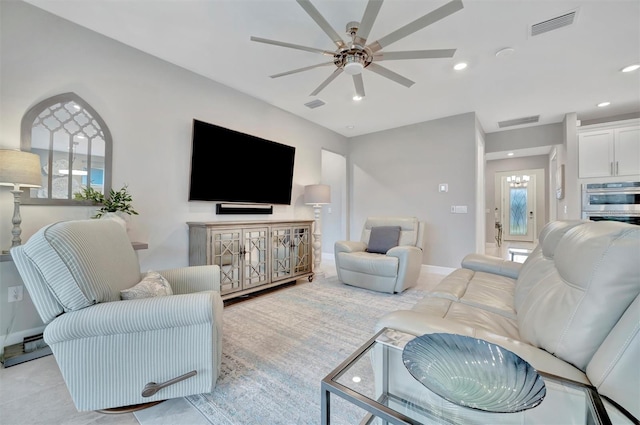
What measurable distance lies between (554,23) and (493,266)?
210cm

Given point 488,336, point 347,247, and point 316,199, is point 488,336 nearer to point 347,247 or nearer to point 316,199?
point 347,247

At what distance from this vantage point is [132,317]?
1.22m

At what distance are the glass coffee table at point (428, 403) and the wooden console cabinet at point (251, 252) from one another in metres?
2.18

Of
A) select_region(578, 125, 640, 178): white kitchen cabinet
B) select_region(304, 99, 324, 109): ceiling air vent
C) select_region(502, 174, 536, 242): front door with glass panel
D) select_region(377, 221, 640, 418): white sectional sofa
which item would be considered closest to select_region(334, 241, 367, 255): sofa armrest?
select_region(304, 99, 324, 109): ceiling air vent

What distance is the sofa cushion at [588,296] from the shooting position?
0.82 metres

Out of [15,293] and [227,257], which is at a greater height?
[227,257]

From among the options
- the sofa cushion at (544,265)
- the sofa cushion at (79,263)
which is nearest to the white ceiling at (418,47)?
the sofa cushion at (544,265)

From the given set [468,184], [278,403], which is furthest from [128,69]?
[468,184]

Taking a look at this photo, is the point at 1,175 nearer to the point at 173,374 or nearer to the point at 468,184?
the point at 173,374

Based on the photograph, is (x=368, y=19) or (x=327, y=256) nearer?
(x=368, y=19)

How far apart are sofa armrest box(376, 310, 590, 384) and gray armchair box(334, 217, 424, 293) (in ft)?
6.80

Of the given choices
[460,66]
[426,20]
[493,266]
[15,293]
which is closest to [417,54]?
[426,20]

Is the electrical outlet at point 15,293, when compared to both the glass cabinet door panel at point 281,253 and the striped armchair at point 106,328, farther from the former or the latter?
the glass cabinet door panel at point 281,253

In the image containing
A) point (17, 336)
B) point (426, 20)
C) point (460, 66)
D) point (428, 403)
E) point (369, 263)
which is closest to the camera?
point (428, 403)
